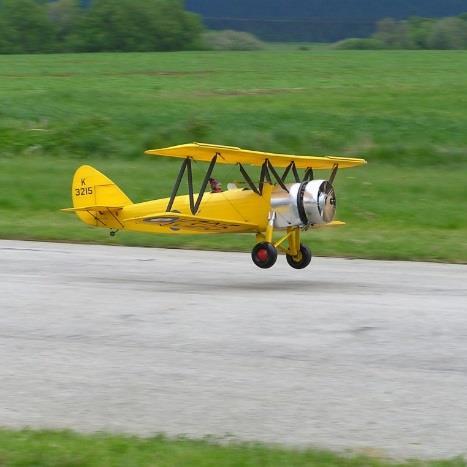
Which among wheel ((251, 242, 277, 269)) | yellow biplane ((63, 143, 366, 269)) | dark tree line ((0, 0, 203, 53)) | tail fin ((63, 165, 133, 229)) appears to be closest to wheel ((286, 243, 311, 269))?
yellow biplane ((63, 143, 366, 269))

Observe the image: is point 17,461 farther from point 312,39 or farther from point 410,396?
point 312,39

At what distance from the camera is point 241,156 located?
15.5 metres

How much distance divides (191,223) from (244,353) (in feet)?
15.9

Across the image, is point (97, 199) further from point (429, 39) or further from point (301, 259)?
point (429, 39)

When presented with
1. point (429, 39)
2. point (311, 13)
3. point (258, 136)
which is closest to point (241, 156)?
point (258, 136)

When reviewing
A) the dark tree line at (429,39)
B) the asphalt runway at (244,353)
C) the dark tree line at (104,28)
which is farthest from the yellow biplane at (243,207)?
the dark tree line at (429,39)

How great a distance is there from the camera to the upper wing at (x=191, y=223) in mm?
15005

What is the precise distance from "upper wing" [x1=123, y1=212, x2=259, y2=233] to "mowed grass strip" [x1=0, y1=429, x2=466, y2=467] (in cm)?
726

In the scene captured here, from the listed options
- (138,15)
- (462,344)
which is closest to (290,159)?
(462,344)

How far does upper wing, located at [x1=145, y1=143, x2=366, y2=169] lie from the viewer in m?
14.8

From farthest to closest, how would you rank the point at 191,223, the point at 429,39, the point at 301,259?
1. the point at 429,39
2. the point at 301,259
3. the point at 191,223

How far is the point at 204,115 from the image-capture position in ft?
113

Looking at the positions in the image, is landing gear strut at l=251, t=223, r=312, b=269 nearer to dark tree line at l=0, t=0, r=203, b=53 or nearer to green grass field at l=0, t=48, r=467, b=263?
green grass field at l=0, t=48, r=467, b=263

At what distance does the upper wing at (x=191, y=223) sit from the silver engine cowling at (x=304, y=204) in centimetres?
46
